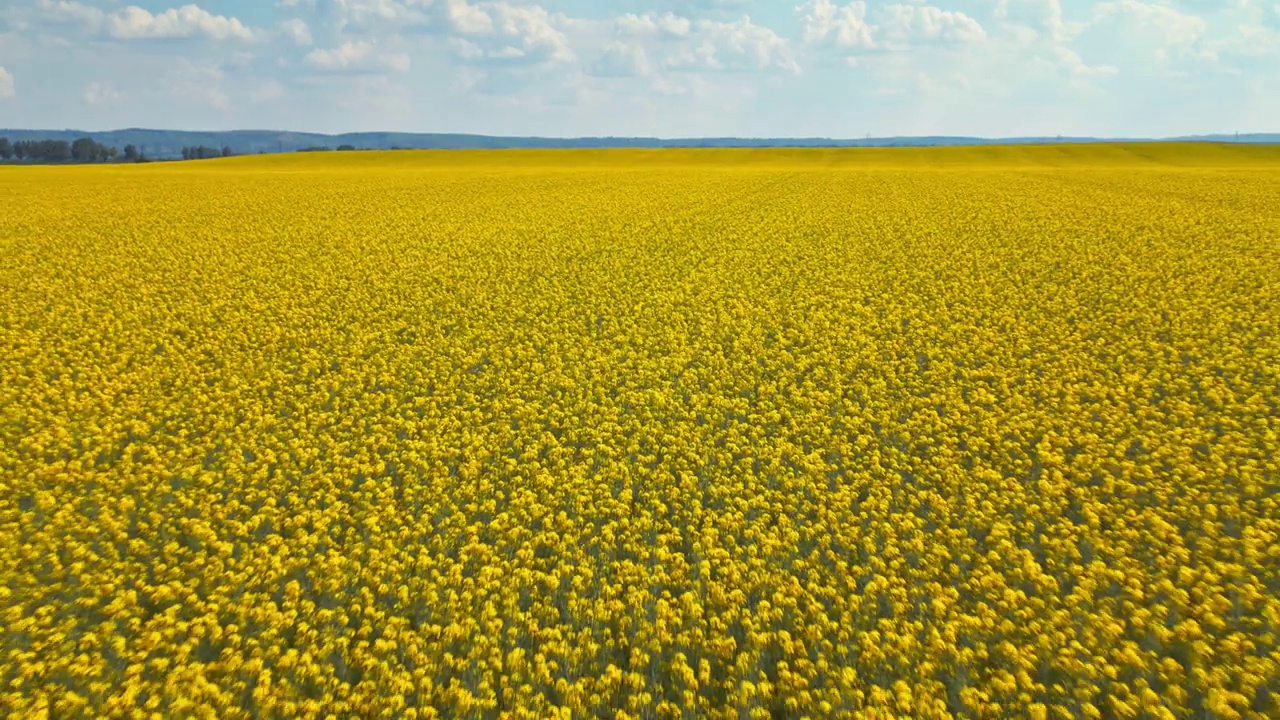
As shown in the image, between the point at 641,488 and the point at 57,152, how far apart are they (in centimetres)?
15645

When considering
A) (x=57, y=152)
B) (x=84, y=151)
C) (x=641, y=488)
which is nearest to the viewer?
(x=641, y=488)

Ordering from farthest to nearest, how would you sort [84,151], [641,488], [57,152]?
[84,151]
[57,152]
[641,488]

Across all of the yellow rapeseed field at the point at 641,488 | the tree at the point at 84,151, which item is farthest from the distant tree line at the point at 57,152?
the yellow rapeseed field at the point at 641,488

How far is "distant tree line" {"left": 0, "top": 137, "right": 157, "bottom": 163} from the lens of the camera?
112188mm

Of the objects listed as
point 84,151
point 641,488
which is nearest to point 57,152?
point 84,151

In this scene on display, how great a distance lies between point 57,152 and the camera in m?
117

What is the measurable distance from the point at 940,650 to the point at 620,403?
594 cm

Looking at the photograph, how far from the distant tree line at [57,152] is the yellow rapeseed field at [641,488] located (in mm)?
129890

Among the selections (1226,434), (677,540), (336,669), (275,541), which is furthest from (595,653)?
(1226,434)

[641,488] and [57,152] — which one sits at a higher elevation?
[57,152]

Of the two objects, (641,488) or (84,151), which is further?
(84,151)

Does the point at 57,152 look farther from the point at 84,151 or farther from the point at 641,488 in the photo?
the point at 641,488

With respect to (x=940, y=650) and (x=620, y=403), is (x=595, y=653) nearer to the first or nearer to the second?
(x=940, y=650)

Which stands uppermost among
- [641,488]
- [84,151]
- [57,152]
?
[84,151]
